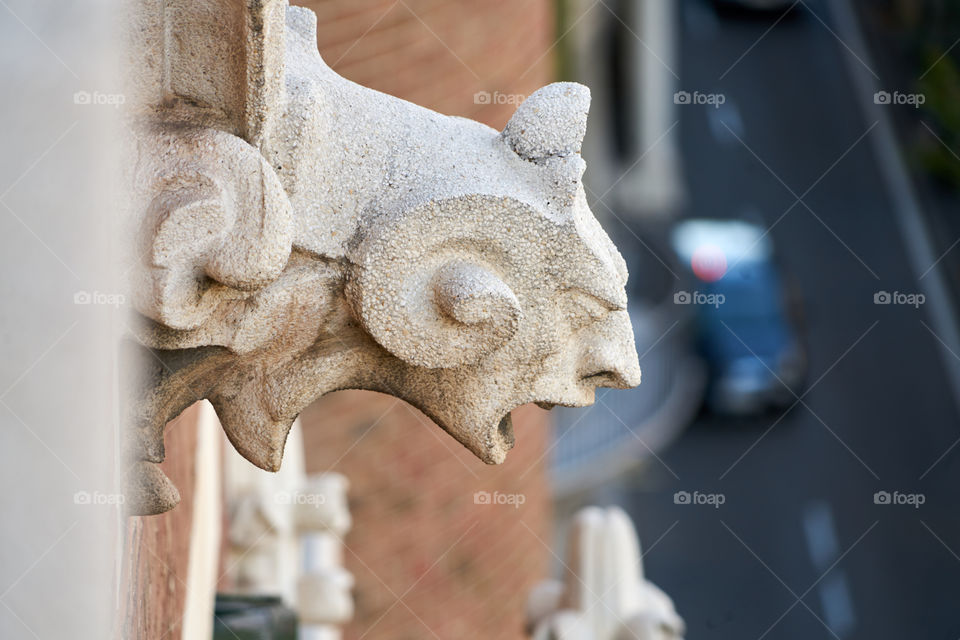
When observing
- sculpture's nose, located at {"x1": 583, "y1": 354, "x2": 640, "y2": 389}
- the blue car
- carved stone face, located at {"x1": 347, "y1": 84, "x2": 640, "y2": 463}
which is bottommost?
sculpture's nose, located at {"x1": 583, "y1": 354, "x2": 640, "y2": 389}

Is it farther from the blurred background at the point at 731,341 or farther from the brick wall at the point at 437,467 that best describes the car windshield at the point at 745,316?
the brick wall at the point at 437,467

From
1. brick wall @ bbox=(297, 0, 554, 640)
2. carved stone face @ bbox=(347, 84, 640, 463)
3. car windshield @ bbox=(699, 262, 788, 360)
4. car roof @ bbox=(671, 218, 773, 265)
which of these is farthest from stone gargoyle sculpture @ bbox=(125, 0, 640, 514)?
car roof @ bbox=(671, 218, 773, 265)

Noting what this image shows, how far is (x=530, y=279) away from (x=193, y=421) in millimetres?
1067

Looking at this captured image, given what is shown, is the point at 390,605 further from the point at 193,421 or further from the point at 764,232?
the point at 764,232

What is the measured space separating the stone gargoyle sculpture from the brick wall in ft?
7.56

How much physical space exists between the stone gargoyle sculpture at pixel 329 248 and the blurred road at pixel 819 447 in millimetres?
8304

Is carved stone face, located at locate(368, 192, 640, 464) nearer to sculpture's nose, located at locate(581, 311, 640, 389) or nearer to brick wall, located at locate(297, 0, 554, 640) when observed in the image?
sculpture's nose, located at locate(581, 311, 640, 389)

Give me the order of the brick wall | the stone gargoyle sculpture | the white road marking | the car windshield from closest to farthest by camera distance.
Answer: the stone gargoyle sculpture
the brick wall
the white road marking
the car windshield

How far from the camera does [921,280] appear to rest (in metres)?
13.2

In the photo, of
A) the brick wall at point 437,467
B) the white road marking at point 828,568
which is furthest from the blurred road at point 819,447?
the brick wall at point 437,467

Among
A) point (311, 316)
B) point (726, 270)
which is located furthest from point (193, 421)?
point (726, 270)

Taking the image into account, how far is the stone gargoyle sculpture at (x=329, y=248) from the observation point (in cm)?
134

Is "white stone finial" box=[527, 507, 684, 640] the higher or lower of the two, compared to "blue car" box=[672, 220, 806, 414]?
lower

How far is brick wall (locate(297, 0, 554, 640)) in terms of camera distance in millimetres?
3928
